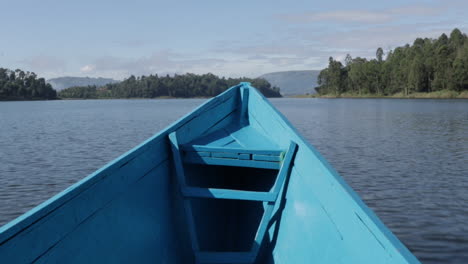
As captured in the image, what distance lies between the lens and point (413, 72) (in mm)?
112688

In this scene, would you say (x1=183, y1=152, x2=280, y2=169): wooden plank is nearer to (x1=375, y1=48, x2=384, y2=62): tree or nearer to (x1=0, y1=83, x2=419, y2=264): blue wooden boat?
(x1=0, y1=83, x2=419, y2=264): blue wooden boat

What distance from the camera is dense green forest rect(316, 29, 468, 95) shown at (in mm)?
103875

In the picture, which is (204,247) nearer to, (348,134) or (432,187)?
(432,187)

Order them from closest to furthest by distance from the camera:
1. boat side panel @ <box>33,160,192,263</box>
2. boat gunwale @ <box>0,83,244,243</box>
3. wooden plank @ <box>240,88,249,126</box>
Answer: boat gunwale @ <box>0,83,244,243</box>
boat side panel @ <box>33,160,192,263</box>
wooden plank @ <box>240,88,249,126</box>

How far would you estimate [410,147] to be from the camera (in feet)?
72.7

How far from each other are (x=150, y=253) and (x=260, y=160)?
1.45 meters

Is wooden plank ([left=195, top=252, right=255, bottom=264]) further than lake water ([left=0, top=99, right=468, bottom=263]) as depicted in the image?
No

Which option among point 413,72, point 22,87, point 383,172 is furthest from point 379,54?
point 383,172

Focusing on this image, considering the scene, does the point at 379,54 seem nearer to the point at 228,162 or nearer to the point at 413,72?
the point at 413,72

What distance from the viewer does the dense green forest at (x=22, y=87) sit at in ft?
548

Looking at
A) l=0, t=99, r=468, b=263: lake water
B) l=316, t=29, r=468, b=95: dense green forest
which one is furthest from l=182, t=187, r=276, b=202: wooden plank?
l=316, t=29, r=468, b=95: dense green forest

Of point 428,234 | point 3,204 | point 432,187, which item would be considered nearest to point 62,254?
point 428,234

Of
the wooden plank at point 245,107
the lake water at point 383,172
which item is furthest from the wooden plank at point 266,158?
the lake water at point 383,172

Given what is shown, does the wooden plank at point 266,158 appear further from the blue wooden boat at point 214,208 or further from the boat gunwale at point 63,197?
the boat gunwale at point 63,197
